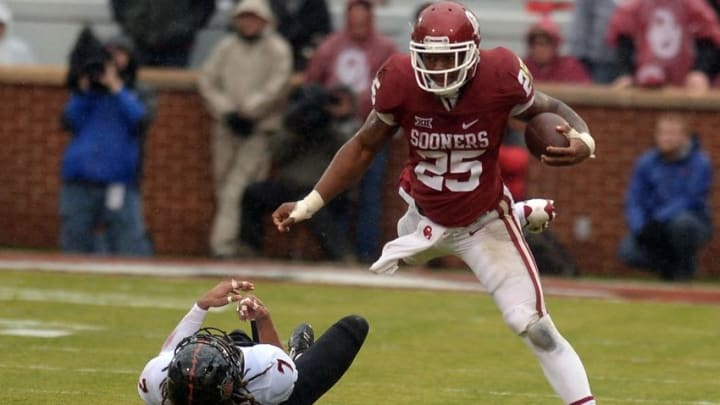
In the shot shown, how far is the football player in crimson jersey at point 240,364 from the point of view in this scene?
621cm

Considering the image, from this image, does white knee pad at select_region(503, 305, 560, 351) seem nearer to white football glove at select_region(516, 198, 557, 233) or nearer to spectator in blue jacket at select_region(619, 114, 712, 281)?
white football glove at select_region(516, 198, 557, 233)

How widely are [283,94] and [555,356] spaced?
7540 millimetres

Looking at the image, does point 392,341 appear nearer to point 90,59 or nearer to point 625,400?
point 625,400

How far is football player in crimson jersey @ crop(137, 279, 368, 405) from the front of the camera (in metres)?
6.21

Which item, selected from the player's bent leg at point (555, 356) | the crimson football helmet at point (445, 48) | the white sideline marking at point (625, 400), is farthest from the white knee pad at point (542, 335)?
the white sideline marking at point (625, 400)

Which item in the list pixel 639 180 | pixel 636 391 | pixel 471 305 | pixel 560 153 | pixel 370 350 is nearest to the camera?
pixel 560 153

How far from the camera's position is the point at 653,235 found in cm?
1313

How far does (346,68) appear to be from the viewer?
1390 cm

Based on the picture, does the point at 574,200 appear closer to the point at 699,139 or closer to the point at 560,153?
the point at 699,139

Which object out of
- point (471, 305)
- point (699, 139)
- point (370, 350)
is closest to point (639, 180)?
point (699, 139)

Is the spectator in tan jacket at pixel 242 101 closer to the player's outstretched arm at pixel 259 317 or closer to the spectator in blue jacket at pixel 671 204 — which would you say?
the spectator in blue jacket at pixel 671 204

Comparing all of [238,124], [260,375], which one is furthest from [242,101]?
[260,375]

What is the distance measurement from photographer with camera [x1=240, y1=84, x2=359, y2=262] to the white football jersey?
716cm

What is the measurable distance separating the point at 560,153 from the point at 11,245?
30.3ft
